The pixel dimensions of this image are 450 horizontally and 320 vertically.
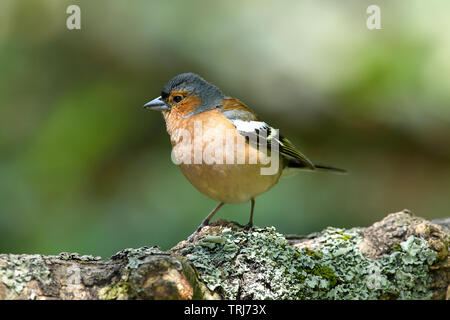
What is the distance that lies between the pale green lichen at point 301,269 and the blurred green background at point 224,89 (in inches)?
72.4

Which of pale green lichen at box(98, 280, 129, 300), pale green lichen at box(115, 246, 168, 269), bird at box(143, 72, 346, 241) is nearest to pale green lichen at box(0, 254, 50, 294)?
pale green lichen at box(98, 280, 129, 300)

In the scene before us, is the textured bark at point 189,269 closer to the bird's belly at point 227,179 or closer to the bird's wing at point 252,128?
the bird's belly at point 227,179

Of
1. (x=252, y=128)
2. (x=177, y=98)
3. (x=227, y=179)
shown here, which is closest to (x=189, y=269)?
(x=227, y=179)

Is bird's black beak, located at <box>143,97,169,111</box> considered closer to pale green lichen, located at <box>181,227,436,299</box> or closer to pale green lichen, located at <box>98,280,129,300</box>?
pale green lichen, located at <box>181,227,436,299</box>

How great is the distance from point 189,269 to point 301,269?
2.93ft

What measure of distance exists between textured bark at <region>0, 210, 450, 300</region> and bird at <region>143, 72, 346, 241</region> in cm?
34

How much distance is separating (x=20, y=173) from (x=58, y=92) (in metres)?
1.35

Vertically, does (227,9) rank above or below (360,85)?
above

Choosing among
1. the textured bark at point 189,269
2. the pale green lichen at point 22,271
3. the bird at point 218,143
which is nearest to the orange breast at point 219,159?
the bird at point 218,143

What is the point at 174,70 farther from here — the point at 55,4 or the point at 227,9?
the point at 55,4

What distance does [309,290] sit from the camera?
3062 millimetres

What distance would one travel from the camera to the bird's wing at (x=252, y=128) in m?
3.97
